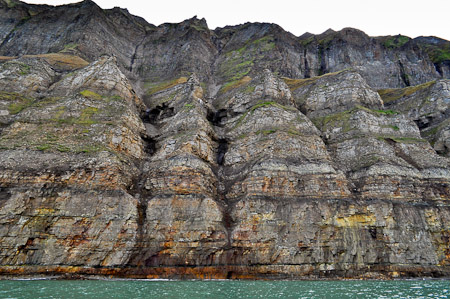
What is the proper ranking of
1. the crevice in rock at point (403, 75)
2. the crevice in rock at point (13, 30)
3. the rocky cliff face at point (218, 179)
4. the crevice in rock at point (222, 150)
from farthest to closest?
the crevice in rock at point (403, 75) → the crevice in rock at point (13, 30) → the crevice in rock at point (222, 150) → the rocky cliff face at point (218, 179)

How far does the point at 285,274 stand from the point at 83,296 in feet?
70.5

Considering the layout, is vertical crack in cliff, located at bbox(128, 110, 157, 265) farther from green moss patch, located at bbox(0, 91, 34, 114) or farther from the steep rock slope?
the steep rock slope

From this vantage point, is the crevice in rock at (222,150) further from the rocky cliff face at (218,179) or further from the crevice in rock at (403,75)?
the crevice in rock at (403,75)

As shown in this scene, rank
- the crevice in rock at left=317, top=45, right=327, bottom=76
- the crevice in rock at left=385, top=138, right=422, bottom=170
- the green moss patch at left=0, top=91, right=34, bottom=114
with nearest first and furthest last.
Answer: the crevice in rock at left=385, top=138, right=422, bottom=170
the green moss patch at left=0, top=91, right=34, bottom=114
the crevice in rock at left=317, top=45, right=327, bottom=76

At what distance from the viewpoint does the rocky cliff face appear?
32.1 m

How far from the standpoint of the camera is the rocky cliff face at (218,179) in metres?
32.1

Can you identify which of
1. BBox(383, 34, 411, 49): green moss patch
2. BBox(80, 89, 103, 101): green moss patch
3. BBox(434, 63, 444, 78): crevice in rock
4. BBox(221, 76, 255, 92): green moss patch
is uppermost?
BBox(383, 34, 411, 49): green moss patch

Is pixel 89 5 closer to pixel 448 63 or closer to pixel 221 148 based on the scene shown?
pixel 221 148

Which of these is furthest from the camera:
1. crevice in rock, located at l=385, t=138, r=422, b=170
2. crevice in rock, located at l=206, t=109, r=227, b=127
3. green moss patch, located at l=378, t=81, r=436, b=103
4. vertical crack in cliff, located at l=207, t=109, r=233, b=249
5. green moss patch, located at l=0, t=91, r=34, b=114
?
green moss patch, located at l=378, t=81, r=436, b=103

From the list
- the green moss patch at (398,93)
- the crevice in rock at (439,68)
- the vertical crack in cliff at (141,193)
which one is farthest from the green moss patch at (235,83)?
the crevice in rock at (439,68)

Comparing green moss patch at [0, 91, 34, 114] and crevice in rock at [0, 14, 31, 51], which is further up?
crevice in rock at [0, 14, 31, 51]

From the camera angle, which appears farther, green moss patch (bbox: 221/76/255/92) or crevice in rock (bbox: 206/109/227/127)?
green moss patch (bbox: 221/76/255/92)

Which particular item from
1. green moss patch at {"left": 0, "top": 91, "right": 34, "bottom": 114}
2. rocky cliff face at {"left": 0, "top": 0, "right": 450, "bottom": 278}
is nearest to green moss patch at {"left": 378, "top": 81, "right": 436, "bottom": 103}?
rocky cliff face at {"left": 0, "top": 0, "right": 450, "bottom": 278}

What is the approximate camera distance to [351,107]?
53125 mm
